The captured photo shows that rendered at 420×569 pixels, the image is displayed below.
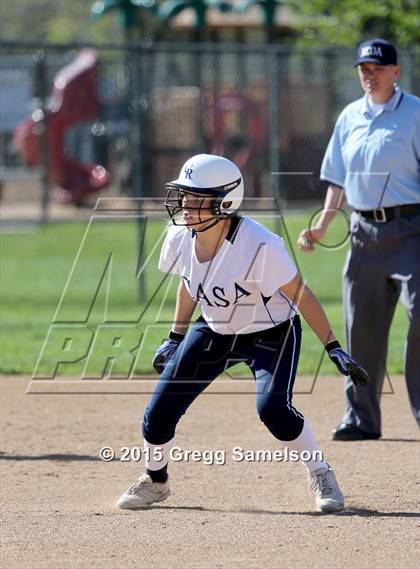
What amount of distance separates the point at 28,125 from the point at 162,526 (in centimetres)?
1610

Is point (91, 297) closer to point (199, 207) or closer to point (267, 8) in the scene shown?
point (199, 207)

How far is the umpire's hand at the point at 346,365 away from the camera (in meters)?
5.52

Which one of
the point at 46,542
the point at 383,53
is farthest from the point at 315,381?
the point at 46,542

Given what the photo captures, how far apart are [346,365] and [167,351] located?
2.98 feet

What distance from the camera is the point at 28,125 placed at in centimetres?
2067

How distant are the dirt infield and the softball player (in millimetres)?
297

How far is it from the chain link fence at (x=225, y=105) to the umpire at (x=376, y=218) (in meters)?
6.94

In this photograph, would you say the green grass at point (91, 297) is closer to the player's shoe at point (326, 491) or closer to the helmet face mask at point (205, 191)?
the player's shoe at point (326, 491)

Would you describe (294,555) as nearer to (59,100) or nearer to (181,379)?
(181,379)

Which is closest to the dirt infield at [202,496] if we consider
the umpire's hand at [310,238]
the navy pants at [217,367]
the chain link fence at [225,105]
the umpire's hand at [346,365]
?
the navy pants at [217,367]

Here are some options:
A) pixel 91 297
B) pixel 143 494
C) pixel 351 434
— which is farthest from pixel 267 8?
pixel 143 494

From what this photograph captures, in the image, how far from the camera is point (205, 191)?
17.8ft

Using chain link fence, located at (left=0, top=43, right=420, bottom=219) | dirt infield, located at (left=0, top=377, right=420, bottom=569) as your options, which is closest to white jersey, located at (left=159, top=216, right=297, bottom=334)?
dirt infield, located at (left=0, top=377, right=420, bottom=569)

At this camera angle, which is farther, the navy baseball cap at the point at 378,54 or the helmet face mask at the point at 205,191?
the navy baseball cap at the point at 378,54
